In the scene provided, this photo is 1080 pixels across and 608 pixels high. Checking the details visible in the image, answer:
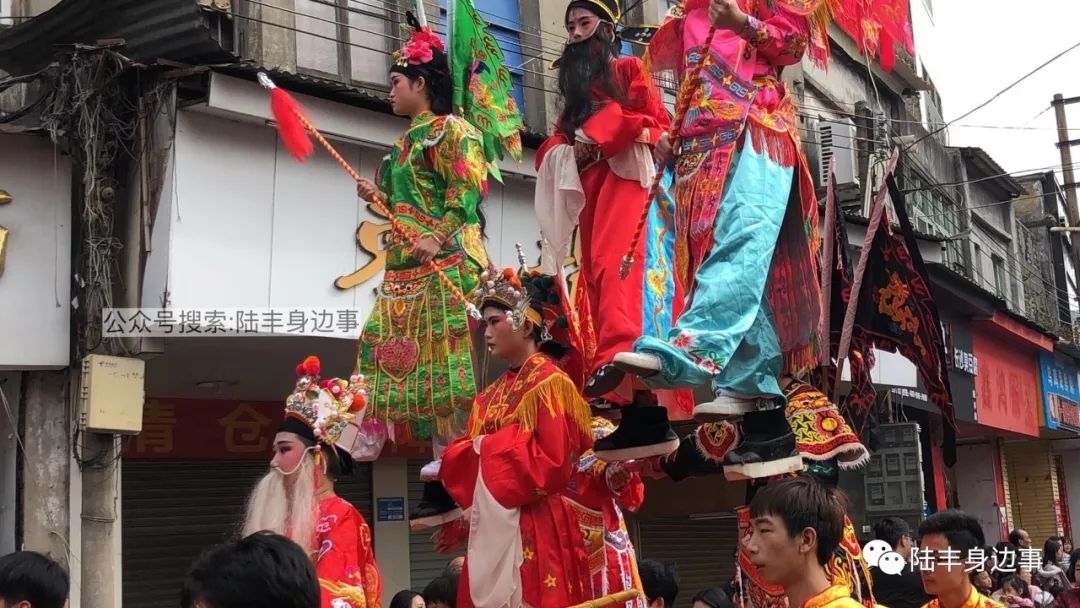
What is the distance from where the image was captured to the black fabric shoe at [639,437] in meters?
4.63

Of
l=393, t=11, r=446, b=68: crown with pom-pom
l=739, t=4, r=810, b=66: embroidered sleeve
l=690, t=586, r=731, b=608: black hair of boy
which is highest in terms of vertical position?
l=393, t=11, r=446, b=68: crown with pom-pom

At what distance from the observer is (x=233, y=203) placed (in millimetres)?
7875

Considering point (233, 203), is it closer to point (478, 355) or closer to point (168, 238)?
point (168, 238)

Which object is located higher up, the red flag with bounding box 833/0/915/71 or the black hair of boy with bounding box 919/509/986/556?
the red flag with bounding box 833/0/915/71

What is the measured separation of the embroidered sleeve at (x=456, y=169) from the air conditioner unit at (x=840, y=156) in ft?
28.4

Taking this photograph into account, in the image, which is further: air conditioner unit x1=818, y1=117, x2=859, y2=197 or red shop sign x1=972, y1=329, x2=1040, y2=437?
Answer: red shop sign x1=972, y1=329, x2=1040, y2=437

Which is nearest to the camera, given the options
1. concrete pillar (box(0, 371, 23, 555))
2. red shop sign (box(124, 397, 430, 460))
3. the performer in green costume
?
the performer in green costume

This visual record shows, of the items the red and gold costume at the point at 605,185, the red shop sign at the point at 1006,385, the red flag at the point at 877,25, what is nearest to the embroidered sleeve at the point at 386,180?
the red and gold costume at the point at 605,185

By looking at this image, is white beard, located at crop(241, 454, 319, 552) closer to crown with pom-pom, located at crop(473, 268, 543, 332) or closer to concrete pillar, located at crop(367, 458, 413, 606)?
crown with pom-pom, located at crop(473, 268, 543, 332)

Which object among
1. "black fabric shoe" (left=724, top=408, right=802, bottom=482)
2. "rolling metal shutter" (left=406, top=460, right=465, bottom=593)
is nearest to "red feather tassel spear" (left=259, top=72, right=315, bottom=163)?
"black fabric shoe" (left=724, top=408, right=802, bottom=482)

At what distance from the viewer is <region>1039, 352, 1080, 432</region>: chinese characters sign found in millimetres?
18853

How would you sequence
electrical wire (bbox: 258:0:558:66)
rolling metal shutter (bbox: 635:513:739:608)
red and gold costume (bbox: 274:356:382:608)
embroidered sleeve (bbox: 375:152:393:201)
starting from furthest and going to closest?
rolling metal shutter (bbox: 635:513:739:608) → electrical wire (bbox: 258:0:558:66) → embroidered sleeve (bbox: 375:152:393:201) → red and gold costume (bbox: 274:356:382:608)

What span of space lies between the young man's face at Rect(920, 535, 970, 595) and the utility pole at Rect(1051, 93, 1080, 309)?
19298 millimetres

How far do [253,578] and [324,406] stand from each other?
8.50 feet
